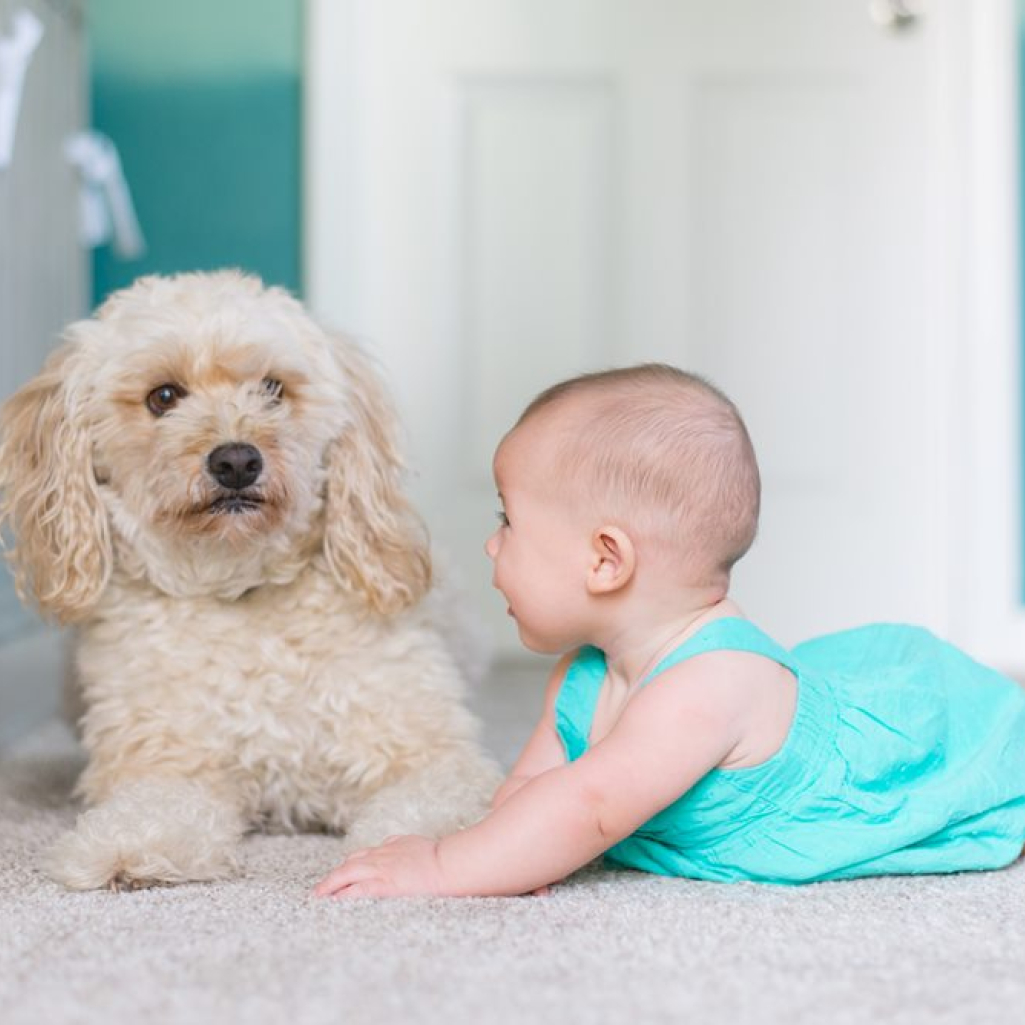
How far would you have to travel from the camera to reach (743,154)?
12.3 ft

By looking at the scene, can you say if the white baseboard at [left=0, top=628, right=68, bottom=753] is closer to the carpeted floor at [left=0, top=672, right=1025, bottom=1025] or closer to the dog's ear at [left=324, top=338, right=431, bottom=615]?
the dog's ear at [left=324, top=338, right=431, bottom=615]

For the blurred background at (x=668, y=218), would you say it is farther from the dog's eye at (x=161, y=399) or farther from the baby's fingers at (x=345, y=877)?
the baby's fingers at (x=345, y=877)

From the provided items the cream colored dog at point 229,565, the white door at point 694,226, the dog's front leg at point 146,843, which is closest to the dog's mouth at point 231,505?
the cream colored dog at point 229,565

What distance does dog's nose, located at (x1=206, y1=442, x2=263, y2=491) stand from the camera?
5.17 feet

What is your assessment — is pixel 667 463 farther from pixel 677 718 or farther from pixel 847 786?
pixel 847 786

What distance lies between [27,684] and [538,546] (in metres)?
1.59

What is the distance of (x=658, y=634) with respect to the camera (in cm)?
142

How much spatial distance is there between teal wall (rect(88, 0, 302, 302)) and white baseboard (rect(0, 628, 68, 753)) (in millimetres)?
1155

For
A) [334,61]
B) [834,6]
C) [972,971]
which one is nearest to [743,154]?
[834,6]

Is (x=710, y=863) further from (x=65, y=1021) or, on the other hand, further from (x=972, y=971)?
(x=65, y=1021)

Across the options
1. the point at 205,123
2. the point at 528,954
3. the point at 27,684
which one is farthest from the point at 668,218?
the point at 528,954

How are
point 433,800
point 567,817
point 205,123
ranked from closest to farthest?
point 567,817
point 433,800
point 205,123

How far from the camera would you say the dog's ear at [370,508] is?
1.68m

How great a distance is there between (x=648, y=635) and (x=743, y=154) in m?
2.55
